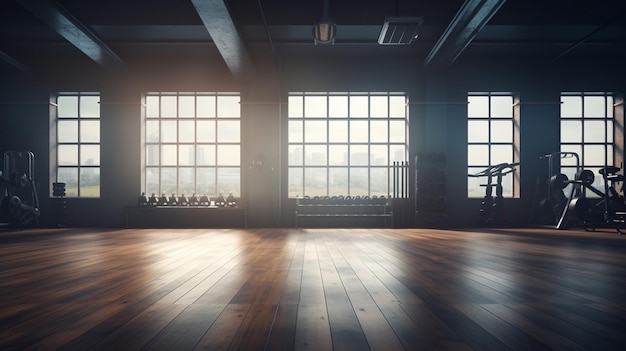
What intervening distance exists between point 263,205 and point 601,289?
7.06 metres

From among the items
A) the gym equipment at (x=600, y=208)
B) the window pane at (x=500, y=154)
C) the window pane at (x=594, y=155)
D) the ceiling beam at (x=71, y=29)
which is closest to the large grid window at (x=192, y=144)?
the ceiling beam at (x=71, y=29)

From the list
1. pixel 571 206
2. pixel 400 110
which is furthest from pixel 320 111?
pixel 571 206

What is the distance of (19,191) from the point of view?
8.86 metres

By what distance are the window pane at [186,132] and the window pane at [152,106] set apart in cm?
61

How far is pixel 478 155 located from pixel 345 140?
3.06 m

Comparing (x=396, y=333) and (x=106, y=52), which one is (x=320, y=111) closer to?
(x=106, y=52)

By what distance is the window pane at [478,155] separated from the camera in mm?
9438

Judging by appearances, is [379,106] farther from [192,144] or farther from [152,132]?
[152,132]

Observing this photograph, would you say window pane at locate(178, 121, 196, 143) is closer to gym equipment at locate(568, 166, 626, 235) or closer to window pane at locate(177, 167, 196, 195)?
window pane at locate(177, 167, 196, 195)

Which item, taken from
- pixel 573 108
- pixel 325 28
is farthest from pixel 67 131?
pixel 573 108

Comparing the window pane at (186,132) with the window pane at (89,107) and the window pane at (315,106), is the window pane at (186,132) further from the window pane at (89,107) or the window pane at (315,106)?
the window pane at (315,106)

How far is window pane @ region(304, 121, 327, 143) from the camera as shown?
9531 mm

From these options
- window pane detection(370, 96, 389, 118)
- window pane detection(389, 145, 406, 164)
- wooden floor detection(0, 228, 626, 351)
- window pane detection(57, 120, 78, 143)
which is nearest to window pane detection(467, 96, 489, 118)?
window pane detection(389, 145, 406, 164)

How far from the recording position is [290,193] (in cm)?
936
